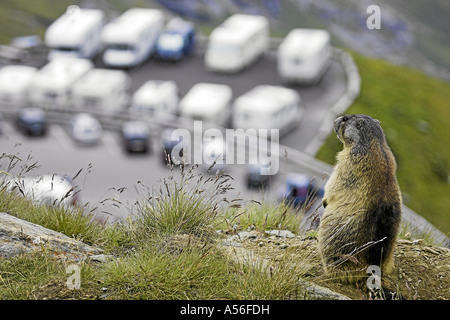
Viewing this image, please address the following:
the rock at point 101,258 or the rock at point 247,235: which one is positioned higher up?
the rock at point 101,258

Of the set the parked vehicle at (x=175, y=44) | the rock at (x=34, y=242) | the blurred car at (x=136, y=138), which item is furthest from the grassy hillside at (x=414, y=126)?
the rock at (x=34, y=242)

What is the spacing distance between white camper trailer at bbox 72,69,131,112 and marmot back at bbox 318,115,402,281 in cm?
5756

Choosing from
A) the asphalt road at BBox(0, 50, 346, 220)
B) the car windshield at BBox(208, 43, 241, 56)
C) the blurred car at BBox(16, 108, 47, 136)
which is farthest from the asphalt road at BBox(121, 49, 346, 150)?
the blurred car at BBox(16, 108, 47, 136)

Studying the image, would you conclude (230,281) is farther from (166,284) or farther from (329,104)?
(329,104)

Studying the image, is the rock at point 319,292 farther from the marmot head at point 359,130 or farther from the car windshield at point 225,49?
the car windshield at point 225,49

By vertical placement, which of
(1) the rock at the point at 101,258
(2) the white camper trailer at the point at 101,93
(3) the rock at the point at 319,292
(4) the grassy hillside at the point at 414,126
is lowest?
(4) the grassy hillside at the point at 414,126

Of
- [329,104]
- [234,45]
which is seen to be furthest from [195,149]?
[234,45]

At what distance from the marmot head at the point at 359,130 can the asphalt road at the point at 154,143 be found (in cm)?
2197

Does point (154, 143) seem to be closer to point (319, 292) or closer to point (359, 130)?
point (359, 130)

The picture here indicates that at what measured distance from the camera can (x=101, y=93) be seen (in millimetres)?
66125

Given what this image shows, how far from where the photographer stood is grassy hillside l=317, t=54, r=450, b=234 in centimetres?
6097

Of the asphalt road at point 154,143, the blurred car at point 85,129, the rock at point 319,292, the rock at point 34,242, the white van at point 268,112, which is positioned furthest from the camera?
the white van at point 268,112

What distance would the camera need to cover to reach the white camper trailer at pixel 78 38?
80.6 meters

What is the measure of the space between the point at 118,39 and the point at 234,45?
13792mm
